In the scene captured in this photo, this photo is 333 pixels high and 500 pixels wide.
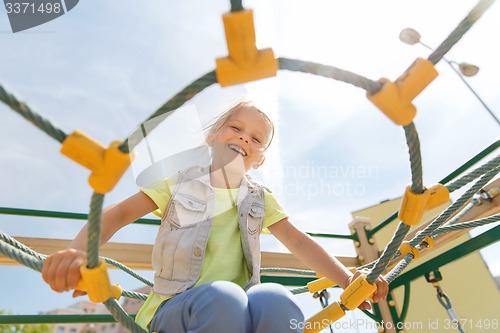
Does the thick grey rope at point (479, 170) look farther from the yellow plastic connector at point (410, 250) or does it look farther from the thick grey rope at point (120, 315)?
the thick grey rope at point (120, 315)

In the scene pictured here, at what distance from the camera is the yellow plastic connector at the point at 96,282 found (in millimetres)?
551

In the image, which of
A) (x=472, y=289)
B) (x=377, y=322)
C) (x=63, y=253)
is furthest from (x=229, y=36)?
(x=472, y=289)

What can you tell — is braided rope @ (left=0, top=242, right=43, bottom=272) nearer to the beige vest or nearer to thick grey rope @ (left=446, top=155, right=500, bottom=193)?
the beige vest

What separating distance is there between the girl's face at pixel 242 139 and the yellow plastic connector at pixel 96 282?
0.53 m

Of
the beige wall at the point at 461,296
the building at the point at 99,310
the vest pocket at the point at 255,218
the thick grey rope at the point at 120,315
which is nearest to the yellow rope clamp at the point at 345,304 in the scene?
the vest pocket at the point at 255,218

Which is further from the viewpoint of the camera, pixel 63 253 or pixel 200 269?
pixel 200 269

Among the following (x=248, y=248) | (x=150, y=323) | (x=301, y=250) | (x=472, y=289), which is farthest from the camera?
(x=472, y=289)

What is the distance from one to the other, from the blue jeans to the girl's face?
16.1 inches

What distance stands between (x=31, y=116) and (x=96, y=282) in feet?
0.81

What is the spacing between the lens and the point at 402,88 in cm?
48

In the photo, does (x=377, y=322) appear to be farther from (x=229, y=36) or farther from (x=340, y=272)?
(x=229, y=36)

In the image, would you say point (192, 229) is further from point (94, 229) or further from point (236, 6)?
point (236, 6)

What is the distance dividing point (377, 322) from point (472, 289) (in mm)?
4328

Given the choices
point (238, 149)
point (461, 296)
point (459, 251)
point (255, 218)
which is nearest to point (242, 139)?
point (238, 149)
